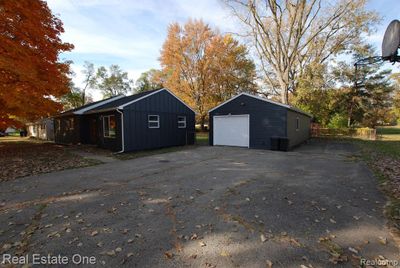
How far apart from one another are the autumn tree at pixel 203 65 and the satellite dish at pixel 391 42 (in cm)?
2285

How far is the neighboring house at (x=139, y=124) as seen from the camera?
40.1ft

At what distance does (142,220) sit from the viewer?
366cm

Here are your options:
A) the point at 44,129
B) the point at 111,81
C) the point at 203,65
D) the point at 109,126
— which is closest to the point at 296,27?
the point at 203,65

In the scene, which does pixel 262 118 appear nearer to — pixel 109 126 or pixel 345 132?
pixel 109 126

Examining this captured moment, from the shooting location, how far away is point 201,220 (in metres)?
3.63

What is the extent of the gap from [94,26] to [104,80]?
37896mm

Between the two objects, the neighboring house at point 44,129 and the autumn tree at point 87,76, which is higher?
the autumn tree at point 87,76

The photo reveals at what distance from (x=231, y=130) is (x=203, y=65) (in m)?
14.4

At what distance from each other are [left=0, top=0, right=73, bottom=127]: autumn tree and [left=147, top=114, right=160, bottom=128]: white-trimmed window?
194 inches

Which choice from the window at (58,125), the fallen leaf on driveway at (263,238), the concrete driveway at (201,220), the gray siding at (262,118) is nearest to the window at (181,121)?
the gray siding at (262,118)

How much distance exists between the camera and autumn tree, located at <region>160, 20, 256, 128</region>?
2548 centimetres

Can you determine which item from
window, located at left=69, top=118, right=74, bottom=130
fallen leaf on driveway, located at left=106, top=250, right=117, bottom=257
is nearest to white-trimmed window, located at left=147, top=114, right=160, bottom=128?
window, located at left=69, top=118, right=74, bottom=130

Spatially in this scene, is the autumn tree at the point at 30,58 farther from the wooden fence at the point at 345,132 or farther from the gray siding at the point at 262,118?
the wooden fence at the point at 345,132

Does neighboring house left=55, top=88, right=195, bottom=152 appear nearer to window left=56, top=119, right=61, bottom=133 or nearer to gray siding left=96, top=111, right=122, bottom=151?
gray siding left=96, top=111, right=122, bottom=151
